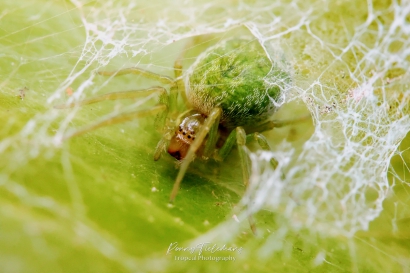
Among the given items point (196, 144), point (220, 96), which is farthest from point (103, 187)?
point (220, 96)

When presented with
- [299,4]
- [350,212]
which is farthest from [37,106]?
[350,212]

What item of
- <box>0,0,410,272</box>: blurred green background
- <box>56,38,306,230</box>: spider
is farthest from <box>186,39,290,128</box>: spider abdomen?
<box>0,0,410,272</box>: blurred green background

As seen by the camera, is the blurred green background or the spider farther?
the spider

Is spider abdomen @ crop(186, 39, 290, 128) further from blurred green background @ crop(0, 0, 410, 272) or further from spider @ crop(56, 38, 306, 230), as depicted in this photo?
blurred green background @ crop(0, 0, 410, 272)

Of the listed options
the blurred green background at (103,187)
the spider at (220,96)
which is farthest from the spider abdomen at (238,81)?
the blurred green background at (103,187)

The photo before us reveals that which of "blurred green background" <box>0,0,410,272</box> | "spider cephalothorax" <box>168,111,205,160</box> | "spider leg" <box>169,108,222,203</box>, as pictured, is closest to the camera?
"blurred green background" <box>0,0,410,272</box>

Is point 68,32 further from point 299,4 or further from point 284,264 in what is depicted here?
point 284,264

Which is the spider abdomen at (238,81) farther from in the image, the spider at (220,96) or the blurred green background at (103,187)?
the blurred green background at (103,187)
